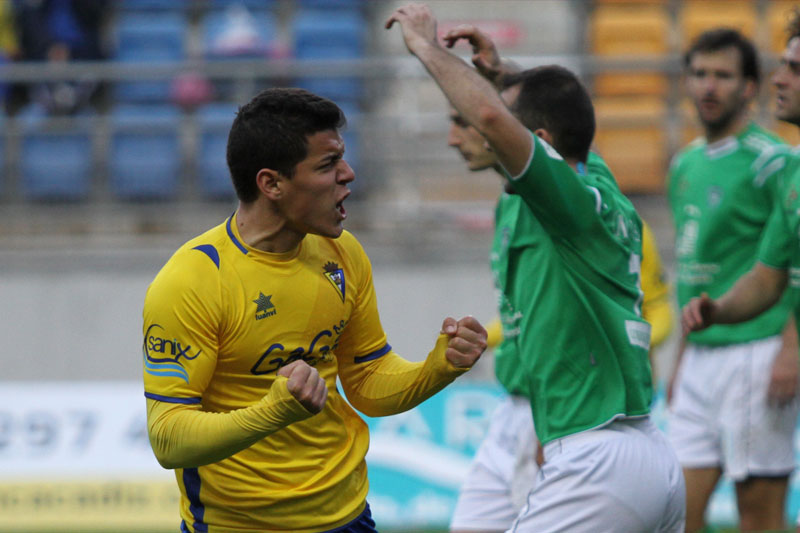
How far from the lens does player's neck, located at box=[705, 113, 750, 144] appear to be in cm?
587

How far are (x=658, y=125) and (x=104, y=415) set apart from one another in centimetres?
484

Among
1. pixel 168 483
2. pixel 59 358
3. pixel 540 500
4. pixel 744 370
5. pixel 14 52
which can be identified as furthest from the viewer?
pixel 14 52

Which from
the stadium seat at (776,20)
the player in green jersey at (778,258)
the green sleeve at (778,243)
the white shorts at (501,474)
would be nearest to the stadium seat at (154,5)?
the stadium seat at (776,20)

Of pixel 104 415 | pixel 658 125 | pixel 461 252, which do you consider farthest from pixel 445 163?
pixel 104 415

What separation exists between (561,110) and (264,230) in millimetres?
1095

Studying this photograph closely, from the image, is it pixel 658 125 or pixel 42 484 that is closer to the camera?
pixel 42 484

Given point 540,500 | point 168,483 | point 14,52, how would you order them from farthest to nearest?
point 14,52
point 168,483
point 540,500

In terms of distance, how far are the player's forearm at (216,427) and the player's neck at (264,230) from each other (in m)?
0.52

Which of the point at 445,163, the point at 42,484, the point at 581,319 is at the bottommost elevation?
the point at 42,484

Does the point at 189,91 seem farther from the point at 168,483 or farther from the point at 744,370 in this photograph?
the point at 744,370

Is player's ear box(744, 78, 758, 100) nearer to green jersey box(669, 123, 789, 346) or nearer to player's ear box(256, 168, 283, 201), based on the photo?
green jersey box(669, 123, 789, 346)

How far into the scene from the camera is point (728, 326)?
19.0ft

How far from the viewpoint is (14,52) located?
1013cm

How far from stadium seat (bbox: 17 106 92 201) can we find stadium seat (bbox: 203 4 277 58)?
4.87ft
